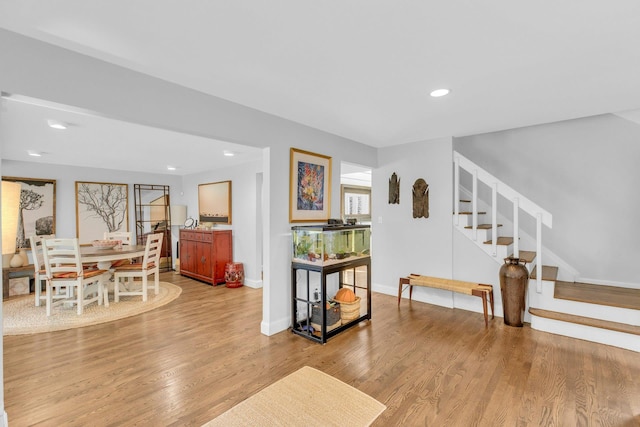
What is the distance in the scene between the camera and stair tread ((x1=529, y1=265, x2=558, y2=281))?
3.35 m

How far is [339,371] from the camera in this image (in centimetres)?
239

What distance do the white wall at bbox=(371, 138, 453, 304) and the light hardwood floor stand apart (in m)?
0.85

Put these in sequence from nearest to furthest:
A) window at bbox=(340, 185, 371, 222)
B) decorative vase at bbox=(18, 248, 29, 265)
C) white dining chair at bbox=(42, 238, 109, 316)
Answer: white dining chair at bbox=(42, 238, 109, 316) < decorative vase at bbox=(18, 248, 29, 265) < window at bbox=(340, 185, 371, 222)

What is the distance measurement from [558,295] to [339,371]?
2.65 meters

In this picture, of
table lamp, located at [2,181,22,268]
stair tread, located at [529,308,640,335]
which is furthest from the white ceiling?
stair tread, located at [529,308,640,335]

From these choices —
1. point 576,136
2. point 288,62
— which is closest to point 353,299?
point 288,62

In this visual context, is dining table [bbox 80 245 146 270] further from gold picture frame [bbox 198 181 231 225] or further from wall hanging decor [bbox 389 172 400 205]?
wall hanging decor [bbox 389 172 400 205]

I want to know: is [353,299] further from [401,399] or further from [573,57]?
[573,57]

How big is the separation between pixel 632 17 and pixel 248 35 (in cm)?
207

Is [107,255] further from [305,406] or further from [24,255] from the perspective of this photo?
[305,406]

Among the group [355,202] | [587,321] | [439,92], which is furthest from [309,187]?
[355,202]

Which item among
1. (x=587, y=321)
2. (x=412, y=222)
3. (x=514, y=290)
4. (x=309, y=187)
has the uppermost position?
(x=309, y=187)

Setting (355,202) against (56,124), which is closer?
(56,124)

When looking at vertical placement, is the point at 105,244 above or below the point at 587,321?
above
